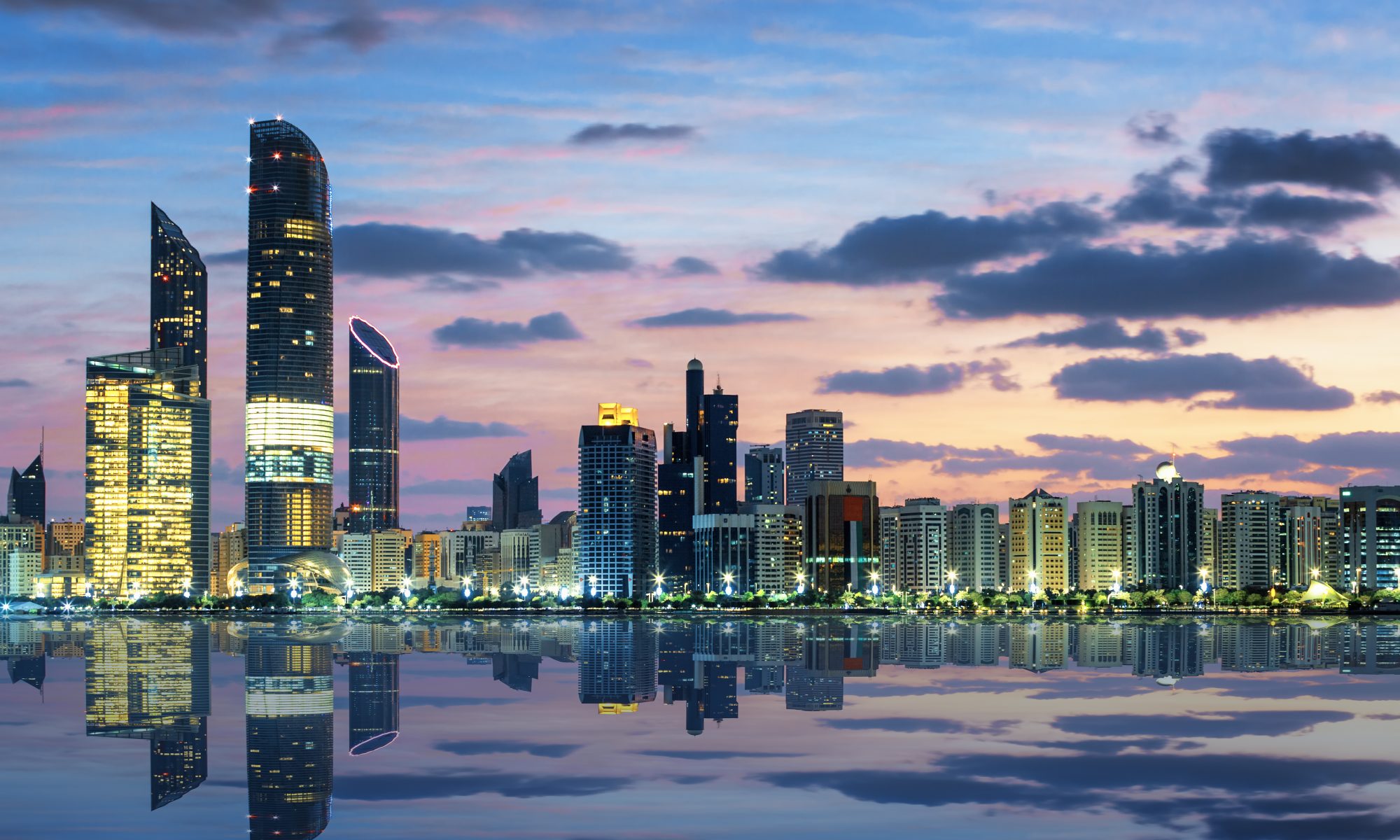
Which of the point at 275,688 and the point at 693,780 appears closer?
the point at 693,780

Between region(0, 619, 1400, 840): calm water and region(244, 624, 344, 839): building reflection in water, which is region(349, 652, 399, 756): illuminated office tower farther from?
region(244, 624, 344, 839): building reflection in water

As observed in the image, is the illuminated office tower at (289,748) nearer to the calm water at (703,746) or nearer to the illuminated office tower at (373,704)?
the calm water at (703,746)

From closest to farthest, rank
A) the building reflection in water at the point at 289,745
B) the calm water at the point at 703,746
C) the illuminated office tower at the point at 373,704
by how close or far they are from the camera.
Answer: the building reflection in water at the point at 289,745
the calm water at the point at 703,746
the illuminated office tower at the point at 373,704

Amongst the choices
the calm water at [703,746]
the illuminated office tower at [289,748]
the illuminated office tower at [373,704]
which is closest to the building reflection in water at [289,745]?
the illuminated office tower at [289,748]

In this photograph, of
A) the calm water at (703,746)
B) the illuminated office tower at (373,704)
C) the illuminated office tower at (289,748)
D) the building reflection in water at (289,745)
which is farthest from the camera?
the illuminated office tower at (373,704)

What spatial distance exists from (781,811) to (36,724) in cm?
3831

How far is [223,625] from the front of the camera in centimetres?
19750

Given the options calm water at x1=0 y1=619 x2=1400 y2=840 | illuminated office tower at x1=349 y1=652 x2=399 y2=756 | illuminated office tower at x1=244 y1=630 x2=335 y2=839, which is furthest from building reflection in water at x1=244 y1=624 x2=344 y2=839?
illuminated office tower at x1=349 y1=652 x2=399 y2=756

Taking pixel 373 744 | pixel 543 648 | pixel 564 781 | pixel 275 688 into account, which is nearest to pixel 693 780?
pixel 564 781

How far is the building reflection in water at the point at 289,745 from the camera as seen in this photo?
→ 44.0 meters

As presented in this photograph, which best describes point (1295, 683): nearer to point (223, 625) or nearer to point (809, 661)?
point (809, 661)

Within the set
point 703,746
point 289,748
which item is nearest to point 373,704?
point 289,748

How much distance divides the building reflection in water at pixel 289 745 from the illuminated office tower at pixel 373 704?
1.09 metres

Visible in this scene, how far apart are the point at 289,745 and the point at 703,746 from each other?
15.3 m
